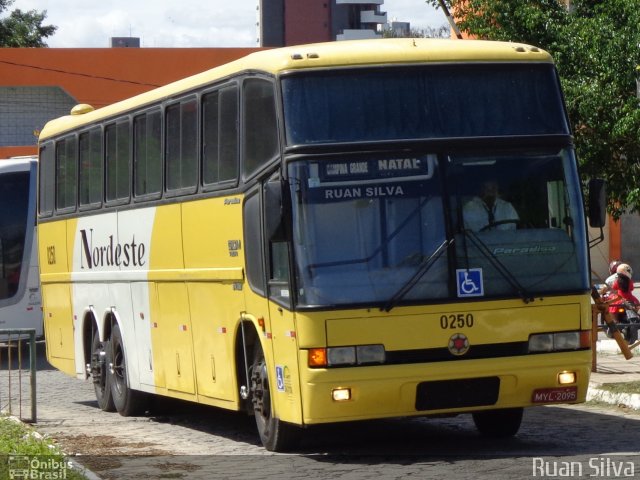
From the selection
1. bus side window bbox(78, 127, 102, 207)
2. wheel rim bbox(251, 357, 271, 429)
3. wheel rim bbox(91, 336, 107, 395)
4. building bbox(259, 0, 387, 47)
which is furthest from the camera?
building bbox(259, 0, 387, 47)

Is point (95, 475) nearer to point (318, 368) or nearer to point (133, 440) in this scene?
point (318, 368)

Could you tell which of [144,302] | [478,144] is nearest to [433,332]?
[478,144]

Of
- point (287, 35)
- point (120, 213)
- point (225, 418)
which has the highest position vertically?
point (287, 35)

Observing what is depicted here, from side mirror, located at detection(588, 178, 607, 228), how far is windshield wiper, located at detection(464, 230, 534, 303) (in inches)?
36.2

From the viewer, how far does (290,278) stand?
32.0ft

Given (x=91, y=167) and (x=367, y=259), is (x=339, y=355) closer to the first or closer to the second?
(x=367, y=259)

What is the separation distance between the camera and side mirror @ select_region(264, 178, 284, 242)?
9.68m

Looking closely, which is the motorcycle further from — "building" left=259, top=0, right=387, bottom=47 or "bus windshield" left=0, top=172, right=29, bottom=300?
"building" left=259, top=0, right=387, bottom=47

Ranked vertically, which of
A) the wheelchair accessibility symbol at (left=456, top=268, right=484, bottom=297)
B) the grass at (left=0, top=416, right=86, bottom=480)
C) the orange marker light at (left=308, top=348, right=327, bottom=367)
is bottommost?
the grass at (left=0, top=416, right=86, bottom=480)

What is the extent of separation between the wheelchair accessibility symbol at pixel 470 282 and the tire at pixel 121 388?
18.7ft

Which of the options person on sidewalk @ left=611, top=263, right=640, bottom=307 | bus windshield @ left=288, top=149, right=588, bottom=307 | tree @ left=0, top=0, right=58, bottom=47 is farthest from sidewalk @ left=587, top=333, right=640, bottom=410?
tree @ left=0, top=0, right=58, bottom=47

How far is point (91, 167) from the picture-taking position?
1559 centimetres

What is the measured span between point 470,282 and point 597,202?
140cm

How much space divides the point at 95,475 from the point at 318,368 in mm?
1697
